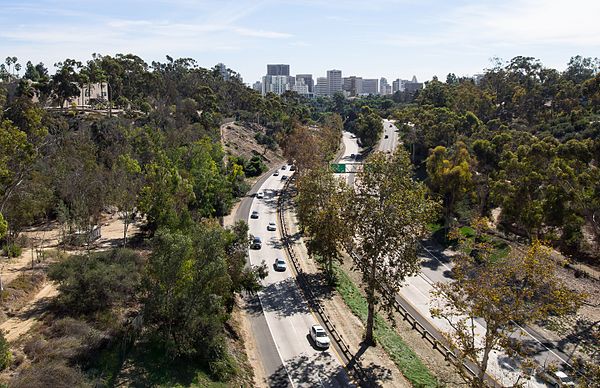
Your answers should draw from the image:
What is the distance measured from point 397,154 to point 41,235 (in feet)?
123

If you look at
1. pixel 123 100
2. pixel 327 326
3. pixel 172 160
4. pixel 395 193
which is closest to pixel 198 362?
pixel 327 326

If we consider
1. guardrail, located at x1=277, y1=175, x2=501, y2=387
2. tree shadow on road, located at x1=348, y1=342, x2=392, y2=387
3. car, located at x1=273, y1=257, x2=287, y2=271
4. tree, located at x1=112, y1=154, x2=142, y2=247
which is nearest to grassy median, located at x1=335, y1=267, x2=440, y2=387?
tree shadow on road, located at x1=348, y1=342, x2=392, y2=387

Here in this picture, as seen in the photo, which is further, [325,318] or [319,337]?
[325,318]

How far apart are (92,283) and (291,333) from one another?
48.2 feet

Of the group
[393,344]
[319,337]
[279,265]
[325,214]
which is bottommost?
[393,344]

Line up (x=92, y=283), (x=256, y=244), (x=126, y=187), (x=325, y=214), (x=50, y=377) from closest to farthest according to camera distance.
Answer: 1. (x=50, y=377)
2. (x=92, y=283)
3. (x=325, y=214)
4. (x=126, y=187)
5. (x=256, y=244)

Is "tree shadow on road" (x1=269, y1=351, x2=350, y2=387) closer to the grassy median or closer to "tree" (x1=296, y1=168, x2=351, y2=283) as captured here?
the grassy median

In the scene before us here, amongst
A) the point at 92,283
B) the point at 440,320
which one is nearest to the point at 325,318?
the point at 440,320

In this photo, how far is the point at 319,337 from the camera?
33.3 metres

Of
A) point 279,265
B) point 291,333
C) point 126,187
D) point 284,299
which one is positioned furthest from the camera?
point 279,265

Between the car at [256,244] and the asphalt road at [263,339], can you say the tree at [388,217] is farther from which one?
the car at [256,244]

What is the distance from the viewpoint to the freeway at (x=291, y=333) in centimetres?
2948

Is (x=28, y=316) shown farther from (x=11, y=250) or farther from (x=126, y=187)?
(x=126, y=187)

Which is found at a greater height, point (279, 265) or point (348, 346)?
point (279, 265)
